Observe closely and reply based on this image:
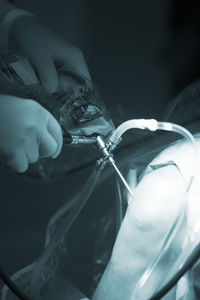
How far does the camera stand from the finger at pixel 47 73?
819 millimetres

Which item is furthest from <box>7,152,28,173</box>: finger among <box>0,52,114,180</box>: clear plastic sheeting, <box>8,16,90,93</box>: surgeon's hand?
<box>8,16,90,93</box>: surgeon's hand

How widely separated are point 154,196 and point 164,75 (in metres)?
0.87

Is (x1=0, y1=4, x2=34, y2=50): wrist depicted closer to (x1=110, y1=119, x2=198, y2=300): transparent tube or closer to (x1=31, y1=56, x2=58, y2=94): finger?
(x1=31, y1=56, x2=58, y2=94): finger

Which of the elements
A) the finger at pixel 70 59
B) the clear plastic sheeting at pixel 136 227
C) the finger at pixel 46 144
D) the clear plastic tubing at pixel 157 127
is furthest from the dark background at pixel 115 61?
the clear plastic tubing at pixel 157 127

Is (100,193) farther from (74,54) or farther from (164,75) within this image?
(164,75)

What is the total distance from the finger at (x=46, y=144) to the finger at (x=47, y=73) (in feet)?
0.43

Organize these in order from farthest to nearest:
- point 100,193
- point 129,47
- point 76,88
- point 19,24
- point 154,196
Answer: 1. point 129,47
2. point 100,193
3. point 19,24
4. point 76,88
5. point 154,196

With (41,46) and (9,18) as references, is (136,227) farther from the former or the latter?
(9,18)

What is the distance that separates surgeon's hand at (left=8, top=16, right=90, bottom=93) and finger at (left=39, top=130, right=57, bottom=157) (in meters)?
0.21

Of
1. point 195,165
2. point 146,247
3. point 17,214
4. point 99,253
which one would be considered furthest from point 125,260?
point 17,214

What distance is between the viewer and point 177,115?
1.11m

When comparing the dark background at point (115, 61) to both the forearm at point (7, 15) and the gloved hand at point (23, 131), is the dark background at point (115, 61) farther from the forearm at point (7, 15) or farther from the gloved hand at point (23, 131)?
the gloved hand at point (23, 131)

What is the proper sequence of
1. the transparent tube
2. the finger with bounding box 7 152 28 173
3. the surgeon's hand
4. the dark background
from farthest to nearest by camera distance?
the dark background < the surgeon's hand < the finger with bounding box 7 152 28 173 < the transparent tube

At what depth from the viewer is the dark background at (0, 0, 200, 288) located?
130cm
